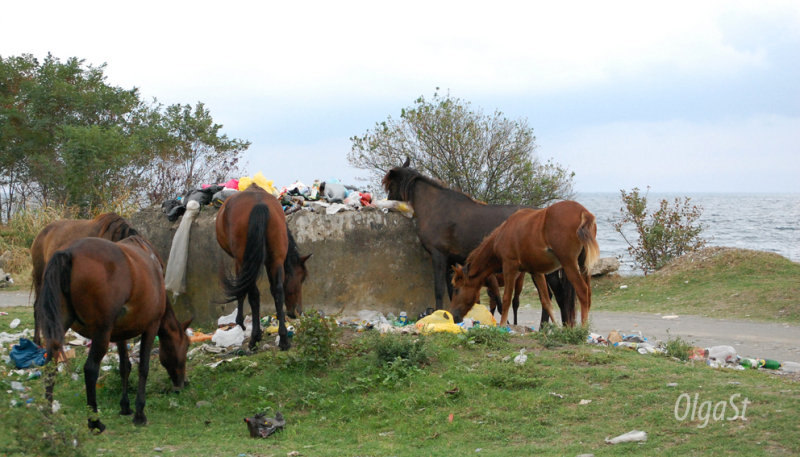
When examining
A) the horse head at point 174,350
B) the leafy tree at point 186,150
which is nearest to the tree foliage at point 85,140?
the leafy tree at point 186,150

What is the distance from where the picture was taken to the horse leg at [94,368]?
605cm

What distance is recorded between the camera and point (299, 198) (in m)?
11.9

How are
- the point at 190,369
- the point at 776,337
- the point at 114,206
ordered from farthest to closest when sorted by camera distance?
1. the point at 114,206
2. the point at 776,337
3. the point at 190,369

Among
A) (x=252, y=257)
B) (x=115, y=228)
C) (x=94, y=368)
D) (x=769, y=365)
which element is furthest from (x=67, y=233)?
(x=769, y=365)

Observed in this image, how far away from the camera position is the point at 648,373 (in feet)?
23.1

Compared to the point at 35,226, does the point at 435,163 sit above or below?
above

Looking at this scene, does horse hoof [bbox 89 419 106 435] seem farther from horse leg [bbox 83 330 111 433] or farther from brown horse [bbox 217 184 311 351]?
brown horse [bbox 217 184 311 351]

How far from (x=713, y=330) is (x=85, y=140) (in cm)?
2204

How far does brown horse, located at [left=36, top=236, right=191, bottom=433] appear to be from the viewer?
567 centimetres

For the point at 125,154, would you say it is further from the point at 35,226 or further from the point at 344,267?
the point at 344,267

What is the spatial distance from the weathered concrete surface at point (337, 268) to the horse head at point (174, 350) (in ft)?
11.2

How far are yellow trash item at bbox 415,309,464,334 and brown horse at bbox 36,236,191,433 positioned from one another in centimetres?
357

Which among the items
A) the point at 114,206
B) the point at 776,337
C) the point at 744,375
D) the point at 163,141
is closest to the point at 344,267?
the point at 744,375

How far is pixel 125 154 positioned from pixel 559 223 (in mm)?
21019
